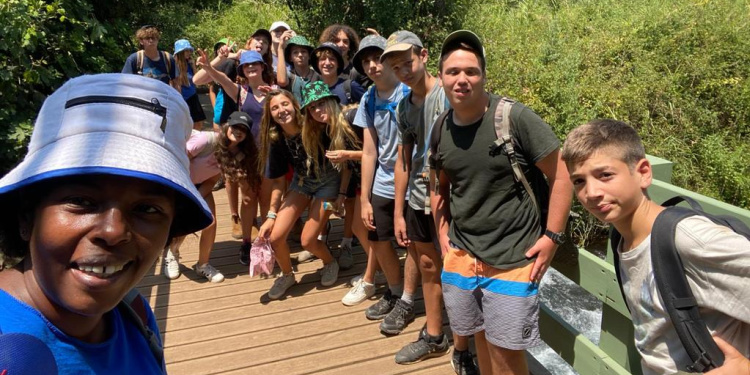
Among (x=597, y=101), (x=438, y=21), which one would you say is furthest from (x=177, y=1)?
(x=597, y=101)

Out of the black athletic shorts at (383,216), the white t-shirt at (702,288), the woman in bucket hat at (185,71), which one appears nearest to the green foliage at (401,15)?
the woman in bucket hat at (185,71)

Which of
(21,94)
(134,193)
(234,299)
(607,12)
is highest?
(607,12)

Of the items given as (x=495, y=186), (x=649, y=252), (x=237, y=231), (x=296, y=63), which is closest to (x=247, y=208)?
(x=237, y=231)

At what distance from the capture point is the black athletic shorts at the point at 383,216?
3443 mm

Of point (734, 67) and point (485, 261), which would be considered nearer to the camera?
point (485, 261)

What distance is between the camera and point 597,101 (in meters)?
6.52

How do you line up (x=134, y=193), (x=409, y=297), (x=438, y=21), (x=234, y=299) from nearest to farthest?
(x=134, y=193), (x=409, y=297), (x=234, y=299), (x=438, y=21)

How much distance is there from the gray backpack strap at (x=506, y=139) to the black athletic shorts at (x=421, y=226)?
865 mm


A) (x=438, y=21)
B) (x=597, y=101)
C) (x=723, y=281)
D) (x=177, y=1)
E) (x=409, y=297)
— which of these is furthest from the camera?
(x=177, y=1)

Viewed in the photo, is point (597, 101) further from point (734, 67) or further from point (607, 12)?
point (607, 12)

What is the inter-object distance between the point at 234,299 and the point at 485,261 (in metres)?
2.43

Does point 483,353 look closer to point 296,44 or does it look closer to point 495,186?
point 495,186

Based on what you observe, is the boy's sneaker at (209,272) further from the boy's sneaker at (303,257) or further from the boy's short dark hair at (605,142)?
the boy's short dark hair at (605,142)

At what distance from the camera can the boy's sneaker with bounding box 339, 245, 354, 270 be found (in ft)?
14.9
